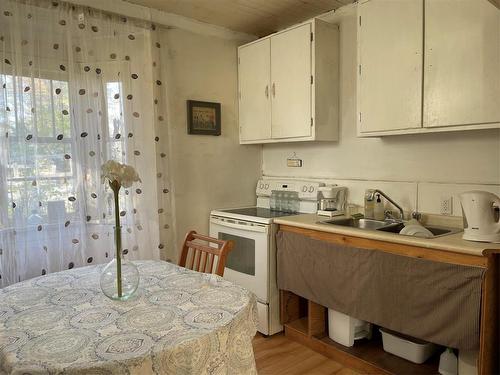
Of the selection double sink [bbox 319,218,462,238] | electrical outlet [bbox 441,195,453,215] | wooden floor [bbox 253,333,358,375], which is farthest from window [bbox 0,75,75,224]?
electrical outlet [bbox 441,195,453,215]

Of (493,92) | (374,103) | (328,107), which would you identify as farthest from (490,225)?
(328,107)

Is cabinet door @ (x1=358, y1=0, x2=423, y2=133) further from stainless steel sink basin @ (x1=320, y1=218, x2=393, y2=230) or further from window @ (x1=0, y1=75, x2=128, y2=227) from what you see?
window @ (x1=0, y1=75, x2=128, y2=227)

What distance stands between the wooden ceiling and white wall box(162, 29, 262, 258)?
17 centimetres

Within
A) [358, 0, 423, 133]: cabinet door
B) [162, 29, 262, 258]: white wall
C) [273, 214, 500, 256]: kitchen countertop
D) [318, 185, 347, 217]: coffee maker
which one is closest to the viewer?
[273, 214, 500, 256]: kitchen countertop

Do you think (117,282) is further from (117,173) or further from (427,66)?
(427,66)

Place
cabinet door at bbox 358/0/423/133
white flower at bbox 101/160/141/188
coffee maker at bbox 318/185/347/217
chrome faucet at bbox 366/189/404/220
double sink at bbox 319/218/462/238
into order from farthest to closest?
coffee maker at bbox 318/185/347/217, chrome faucet at bbox 366/189/404/220, double sink at bbox 319/218/462/238, cabinet door at bbox 358/0/423/133, white flower at bbox 101/160/141/188

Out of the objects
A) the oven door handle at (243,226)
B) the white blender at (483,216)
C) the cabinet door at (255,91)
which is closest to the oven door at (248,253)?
the oven door handle at (243,226)

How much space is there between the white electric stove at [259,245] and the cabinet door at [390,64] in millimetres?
845

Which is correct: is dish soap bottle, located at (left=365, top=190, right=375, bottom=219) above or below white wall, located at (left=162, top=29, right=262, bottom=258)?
below

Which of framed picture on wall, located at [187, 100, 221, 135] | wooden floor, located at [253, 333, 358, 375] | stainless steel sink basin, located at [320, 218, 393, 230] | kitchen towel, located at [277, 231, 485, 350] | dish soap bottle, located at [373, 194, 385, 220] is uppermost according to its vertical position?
framed picture on wall, located at [187, 100, 221, 135]

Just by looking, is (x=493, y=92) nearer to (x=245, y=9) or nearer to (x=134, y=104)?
(x=245, y=9)

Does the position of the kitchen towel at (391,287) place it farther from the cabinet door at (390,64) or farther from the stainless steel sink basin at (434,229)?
the cabinet door at (390,64)

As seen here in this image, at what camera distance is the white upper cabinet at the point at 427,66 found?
1.79 m

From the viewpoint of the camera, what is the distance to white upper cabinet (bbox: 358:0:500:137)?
1.79m
